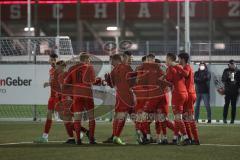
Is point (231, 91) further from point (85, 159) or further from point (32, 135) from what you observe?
point (85, 159)

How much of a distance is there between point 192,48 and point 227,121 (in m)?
4.40

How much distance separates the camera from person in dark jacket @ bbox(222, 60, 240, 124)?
80.8 feet

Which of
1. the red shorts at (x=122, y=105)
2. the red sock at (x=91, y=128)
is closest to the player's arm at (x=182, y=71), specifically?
the red shorts at (x=122, y=105)

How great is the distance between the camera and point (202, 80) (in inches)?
979

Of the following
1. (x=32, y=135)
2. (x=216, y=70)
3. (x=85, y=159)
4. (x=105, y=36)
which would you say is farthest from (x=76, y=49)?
(x=105, y=36)

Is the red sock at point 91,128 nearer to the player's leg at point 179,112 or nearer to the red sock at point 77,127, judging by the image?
the red sock at point 77,127

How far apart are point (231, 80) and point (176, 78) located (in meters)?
7.91

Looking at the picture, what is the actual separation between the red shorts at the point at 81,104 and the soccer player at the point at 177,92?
1846 millimetres

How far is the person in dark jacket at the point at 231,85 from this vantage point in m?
24.6

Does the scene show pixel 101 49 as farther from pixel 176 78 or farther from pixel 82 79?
pixel 176 78

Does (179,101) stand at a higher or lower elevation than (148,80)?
lower

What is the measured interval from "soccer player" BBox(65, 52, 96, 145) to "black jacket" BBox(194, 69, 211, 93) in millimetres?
8198

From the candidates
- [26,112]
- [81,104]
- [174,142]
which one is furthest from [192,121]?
[26,112]

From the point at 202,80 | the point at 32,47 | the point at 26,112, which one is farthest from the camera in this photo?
the point at 26,112
